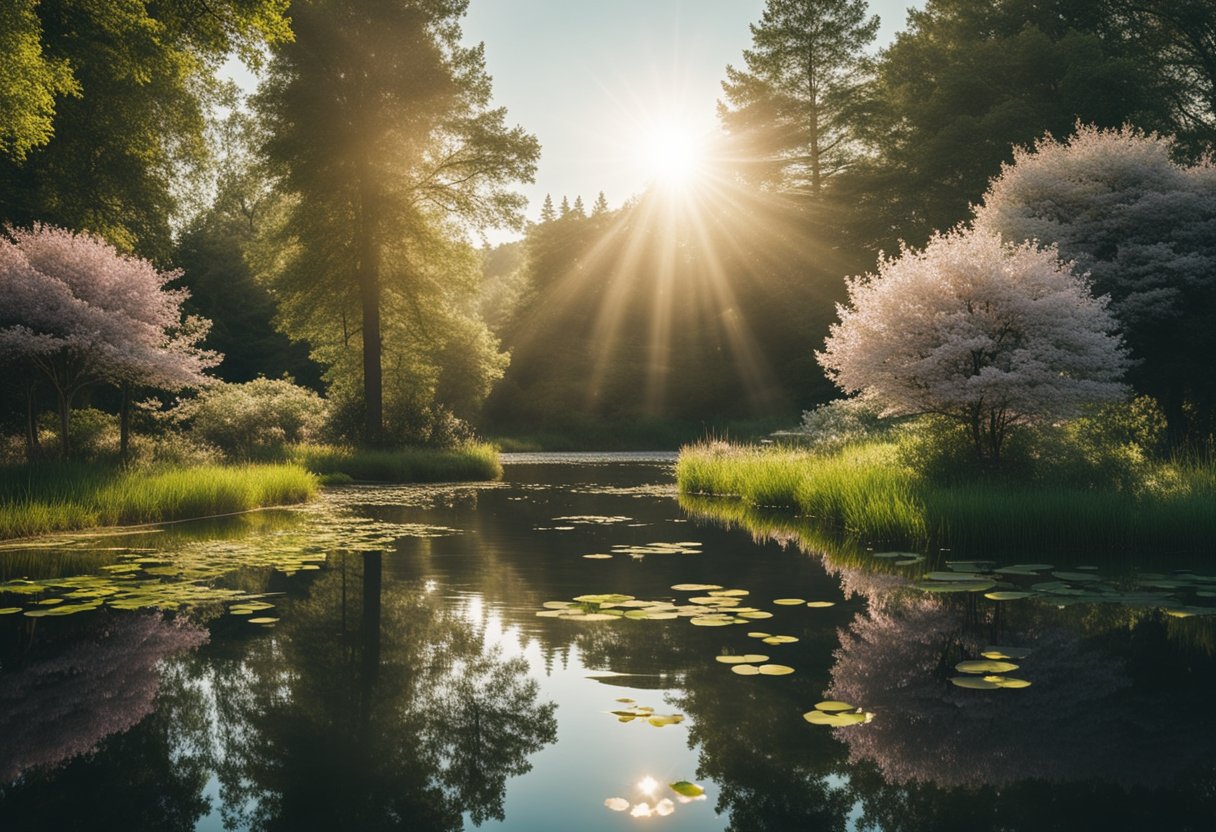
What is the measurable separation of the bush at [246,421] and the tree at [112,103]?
13.8ft

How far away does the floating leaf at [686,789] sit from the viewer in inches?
159

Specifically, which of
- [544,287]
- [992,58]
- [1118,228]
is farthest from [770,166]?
[1118,228]

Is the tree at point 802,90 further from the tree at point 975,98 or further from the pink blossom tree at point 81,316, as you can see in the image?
the pink blossom tree at point 81,316

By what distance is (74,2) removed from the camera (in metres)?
15.2

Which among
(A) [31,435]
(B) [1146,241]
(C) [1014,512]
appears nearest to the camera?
(C) [1014,512]

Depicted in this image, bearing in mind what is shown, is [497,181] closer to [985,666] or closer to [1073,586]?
[1073,586]

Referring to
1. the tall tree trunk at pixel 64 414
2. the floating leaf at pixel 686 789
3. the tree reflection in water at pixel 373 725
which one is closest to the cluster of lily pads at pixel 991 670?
the floating leaf at pixel 686 789

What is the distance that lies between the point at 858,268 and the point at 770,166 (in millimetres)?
8190

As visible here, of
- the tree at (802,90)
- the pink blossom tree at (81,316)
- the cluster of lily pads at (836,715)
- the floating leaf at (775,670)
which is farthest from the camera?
the tree at (802,90)

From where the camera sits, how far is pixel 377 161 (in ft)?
84.7

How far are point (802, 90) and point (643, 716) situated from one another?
45.7m

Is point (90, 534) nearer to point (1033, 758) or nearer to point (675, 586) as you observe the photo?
point (675, 586)

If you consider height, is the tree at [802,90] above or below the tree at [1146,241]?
above

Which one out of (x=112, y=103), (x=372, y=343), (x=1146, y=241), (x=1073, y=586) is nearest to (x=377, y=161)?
(x=372, y=343)
